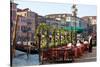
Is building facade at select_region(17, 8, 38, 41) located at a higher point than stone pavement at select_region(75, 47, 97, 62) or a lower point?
higher

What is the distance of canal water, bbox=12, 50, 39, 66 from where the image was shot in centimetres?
162

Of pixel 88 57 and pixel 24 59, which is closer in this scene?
pixel 24 59

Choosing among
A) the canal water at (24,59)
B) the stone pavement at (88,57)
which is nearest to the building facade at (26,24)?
the canal water at (24,59)

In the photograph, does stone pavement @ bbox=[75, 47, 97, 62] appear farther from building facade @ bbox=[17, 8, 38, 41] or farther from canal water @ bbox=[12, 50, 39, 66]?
building facade @ bbox=[17, 8, 38, 41]

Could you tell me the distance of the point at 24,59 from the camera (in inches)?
64.9

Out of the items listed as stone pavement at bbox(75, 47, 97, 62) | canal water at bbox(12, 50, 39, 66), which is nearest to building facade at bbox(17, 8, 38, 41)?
canal water at bbox(12, 50, 39, 66)

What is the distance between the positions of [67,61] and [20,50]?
17.4 inches

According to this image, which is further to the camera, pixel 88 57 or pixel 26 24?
pixel 88 57

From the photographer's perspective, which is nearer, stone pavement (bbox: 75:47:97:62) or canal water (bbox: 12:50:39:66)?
canal water (bbox: 12:50:39:66)

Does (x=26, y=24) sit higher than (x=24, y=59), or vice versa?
(x=26, y=24)

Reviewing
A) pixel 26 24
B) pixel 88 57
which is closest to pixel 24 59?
pixel 26 24

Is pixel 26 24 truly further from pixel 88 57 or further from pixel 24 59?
pixel 88 57

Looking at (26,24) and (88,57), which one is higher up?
(26,24)
